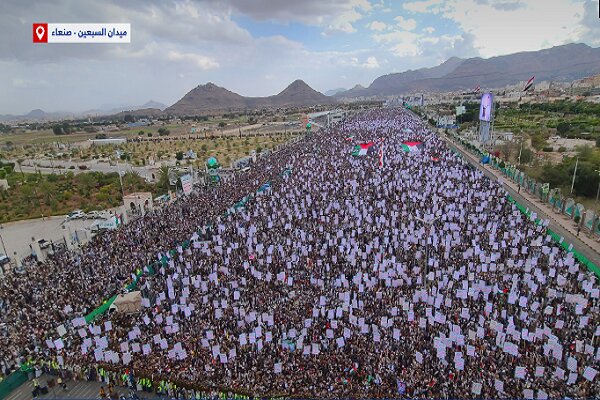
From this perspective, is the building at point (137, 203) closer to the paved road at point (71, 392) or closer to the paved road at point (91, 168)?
the paved road at point (91, 168)

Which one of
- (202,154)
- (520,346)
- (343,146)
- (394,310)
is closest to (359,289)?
(394,310)

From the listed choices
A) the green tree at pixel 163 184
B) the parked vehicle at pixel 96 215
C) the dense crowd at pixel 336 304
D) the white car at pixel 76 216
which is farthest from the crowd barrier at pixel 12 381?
the green tree at pixel 163 184

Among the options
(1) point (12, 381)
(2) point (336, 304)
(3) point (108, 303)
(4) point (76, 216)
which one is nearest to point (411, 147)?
(2) point (336, 304)

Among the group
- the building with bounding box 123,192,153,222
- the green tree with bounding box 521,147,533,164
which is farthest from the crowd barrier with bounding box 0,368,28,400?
the green tree with bounding box 521,147,533,164

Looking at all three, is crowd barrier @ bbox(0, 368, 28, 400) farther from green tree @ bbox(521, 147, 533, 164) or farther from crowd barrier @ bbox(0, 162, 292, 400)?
green tree @ bbox(521, 147, 533, 164)

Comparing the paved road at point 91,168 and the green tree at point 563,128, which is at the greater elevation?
the green tree at point 563,128

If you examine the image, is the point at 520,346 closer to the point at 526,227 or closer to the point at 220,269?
the point at 526,227

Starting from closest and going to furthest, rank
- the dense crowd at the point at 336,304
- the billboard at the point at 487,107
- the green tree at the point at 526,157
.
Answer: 1. the dense crowd at the point at 336,304
2. the green tree at the point at 526,157
3. the billboard at the point at 487,107

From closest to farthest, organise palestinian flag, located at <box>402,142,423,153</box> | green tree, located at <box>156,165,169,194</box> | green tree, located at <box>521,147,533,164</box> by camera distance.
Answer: palestinian flag, located at <box>402,142,423,153</box>, green tree, located at <box>156,165,169,194</box>, green tree, located at <box>521,147,533,164</box>
